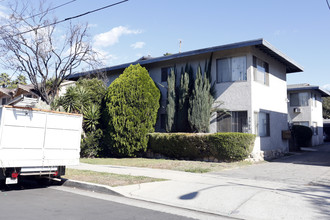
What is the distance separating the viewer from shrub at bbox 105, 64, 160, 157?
15906mm

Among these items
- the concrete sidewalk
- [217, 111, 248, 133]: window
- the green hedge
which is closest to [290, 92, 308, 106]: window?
[217, 111, 248, 133]: window

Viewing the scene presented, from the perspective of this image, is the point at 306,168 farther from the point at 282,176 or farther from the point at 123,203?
the point at 123,203

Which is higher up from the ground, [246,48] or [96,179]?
[246,48]

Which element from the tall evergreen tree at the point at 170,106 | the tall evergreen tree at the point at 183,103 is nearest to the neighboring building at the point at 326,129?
the tall evergreen tree at the point at 183,103

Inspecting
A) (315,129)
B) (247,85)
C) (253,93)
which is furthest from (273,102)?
(315,129)

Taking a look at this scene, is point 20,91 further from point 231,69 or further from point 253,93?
point 253,93

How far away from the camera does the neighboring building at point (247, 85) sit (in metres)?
15.3

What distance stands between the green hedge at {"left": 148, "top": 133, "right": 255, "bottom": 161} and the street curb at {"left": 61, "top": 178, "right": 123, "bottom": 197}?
6.84 metres

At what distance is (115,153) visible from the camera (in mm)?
16359

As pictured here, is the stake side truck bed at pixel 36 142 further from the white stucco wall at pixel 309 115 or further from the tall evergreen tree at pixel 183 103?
the white stucco wall at pixel 309 115

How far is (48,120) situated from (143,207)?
4059 millimetres

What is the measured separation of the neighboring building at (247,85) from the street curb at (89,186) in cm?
903

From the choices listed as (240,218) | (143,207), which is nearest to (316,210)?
(240,218)

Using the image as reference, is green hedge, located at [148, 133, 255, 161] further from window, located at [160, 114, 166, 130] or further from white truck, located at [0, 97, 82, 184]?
white truck, located at [0, 97, 82, 184]
